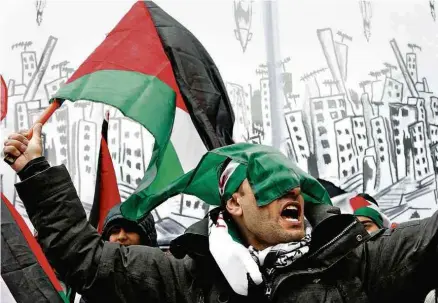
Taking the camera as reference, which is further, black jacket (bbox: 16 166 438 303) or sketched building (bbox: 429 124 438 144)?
sketched building (bbox: 429 124 438 144)

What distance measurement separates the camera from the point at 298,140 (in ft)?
18.6

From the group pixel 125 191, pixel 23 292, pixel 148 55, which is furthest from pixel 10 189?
pixel 23 292

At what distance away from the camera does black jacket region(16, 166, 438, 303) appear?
87.0 inches

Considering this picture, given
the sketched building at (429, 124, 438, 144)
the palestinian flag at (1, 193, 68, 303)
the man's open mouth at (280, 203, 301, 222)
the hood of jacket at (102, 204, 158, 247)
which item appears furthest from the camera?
the sketched building at (429, 124, 438, 144)

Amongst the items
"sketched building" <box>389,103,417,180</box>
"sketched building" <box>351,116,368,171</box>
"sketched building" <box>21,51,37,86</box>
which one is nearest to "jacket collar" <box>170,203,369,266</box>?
"sketched building" <box>351,116,368,171</box>

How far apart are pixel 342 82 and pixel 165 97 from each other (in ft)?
9.08

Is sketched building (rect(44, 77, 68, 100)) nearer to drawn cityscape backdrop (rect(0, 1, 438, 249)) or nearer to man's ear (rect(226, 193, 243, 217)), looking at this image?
drawn cityscape backdrop (rect(0, 1, 438, 249))

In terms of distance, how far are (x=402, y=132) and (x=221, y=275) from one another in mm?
3828

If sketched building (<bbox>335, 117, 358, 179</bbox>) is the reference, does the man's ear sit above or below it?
above

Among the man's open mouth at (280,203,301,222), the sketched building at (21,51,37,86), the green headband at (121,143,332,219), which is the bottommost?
the man's open mouth at (280,203,301,222)

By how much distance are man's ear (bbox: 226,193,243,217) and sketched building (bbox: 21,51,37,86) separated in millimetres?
3758

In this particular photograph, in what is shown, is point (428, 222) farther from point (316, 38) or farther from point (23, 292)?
point (316, 38)

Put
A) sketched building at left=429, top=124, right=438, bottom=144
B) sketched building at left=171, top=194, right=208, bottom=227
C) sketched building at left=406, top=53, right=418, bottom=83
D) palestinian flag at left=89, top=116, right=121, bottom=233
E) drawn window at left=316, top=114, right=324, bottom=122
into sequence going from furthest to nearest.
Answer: sketched building at left=406, top=53, right=418, bottom=83, sketched building at left=429, top=124, right=438, bottom=144, drawn window at left=316, top=114, right=324, bottom=122, sketched building at left=171, top=194, right=208, bottom=227, palestinian flag at left=89, top=116, right=121, bottom=233

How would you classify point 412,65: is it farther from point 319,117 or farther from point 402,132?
point 319,117
